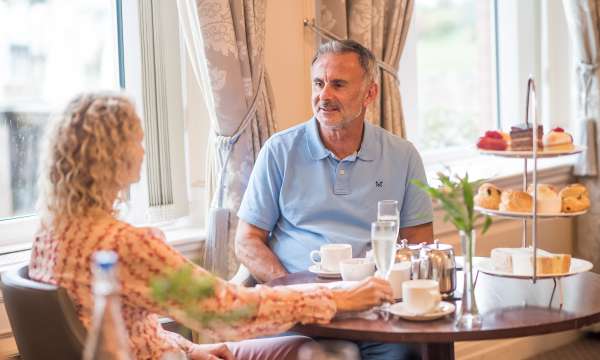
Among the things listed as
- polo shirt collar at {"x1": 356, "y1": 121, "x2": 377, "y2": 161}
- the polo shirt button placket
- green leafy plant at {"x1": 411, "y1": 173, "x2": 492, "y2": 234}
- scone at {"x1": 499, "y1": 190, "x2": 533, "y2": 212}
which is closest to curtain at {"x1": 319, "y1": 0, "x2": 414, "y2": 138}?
polo shirt collar at {"x1": 356, "y1": 121, "x2": 377, "y2": 161}

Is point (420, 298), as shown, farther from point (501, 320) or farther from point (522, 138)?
point (522, 138)

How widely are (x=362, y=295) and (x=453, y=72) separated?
8.76 ft

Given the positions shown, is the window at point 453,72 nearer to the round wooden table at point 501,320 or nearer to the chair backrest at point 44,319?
the round wooden table at point 501,320

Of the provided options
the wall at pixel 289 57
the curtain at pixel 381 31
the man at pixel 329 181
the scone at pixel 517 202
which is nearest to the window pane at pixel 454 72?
the curtain at pixel 381 31

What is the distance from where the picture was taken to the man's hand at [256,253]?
2.62 metres

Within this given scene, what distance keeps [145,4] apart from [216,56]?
14.6 inches

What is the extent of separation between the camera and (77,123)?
5.80 ft

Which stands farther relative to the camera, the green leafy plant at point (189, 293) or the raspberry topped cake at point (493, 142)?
the raspberry topped cake at point (493, 142)

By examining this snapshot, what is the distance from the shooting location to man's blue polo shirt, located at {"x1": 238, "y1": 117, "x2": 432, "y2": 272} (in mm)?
2701

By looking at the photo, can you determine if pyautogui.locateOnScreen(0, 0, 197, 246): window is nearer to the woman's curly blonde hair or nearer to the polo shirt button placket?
the polo shirt button placket

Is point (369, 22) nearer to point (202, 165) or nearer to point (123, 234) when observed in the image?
point (202, 165)

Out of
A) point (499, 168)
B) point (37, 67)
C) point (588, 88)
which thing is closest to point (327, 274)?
point (37, 67)

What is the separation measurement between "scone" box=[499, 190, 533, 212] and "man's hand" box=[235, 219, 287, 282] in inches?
29.1

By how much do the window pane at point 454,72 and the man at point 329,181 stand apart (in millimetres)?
1427
